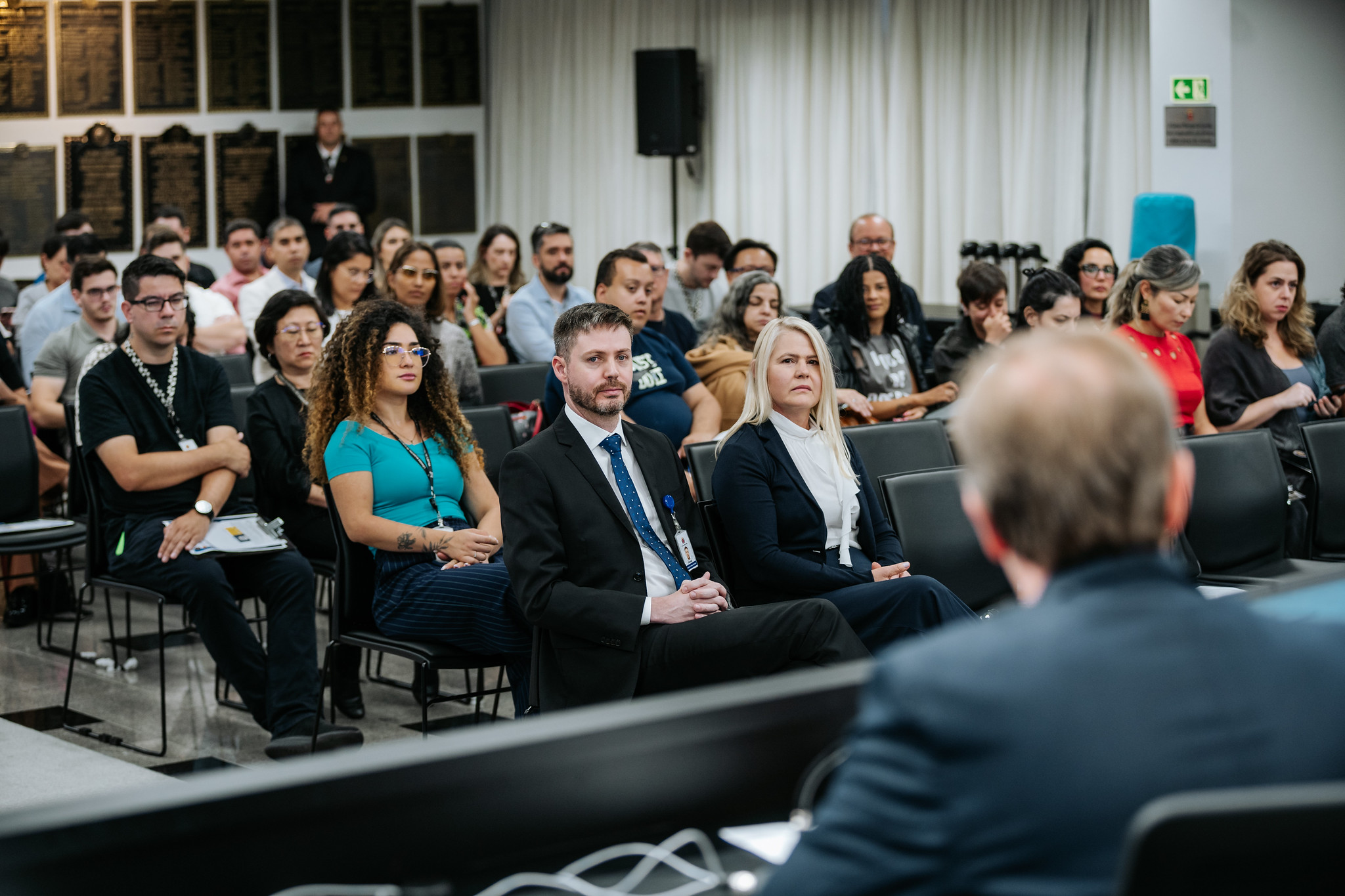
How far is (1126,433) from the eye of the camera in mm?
910

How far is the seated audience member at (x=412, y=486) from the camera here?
316 centimetres

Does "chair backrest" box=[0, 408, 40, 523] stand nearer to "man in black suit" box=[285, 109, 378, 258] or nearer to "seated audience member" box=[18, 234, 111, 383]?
"seated audience member" box=[18, 234, 111, 383]

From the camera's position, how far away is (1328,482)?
154 inches

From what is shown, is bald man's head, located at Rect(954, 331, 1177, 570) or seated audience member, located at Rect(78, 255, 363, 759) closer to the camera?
bald man's head, located at Rect(954, 331, 1177, 570)

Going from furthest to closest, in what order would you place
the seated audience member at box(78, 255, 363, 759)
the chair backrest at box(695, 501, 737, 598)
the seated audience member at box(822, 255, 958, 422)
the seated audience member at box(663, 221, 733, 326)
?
1. the seated audience member at box(663, 221, 733, 326)
2. the seated audience member at box(822, 255, 958, 422)
3. the seated audience member at box(78, 255, 363, 759)
4. the chair backrest at box(695, 501, 737, 598)

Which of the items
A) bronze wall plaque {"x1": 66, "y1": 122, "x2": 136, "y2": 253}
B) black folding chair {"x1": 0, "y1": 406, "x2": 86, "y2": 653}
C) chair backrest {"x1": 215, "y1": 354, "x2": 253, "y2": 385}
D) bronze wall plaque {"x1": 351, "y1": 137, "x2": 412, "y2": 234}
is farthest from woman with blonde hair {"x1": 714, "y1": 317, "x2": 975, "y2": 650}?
bronze wall plaque {"x1": 66, "y1": 122, "x2": 136, "y2": 253}

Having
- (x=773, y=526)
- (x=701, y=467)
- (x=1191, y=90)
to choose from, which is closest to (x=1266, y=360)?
(x=701, y=467)

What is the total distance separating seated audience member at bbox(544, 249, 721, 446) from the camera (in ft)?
14.5

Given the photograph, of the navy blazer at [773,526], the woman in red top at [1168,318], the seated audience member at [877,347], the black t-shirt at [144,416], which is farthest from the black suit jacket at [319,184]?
the navy blazer at [773,526]

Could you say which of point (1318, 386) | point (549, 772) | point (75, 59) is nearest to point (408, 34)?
point (75, 59)

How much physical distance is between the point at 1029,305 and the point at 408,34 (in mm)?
6346

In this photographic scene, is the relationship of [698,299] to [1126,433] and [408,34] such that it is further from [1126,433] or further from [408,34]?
[1126,433]

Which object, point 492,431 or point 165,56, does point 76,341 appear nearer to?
point 492,431

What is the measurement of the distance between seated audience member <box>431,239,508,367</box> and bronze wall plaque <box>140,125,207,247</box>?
3818 millimetres
